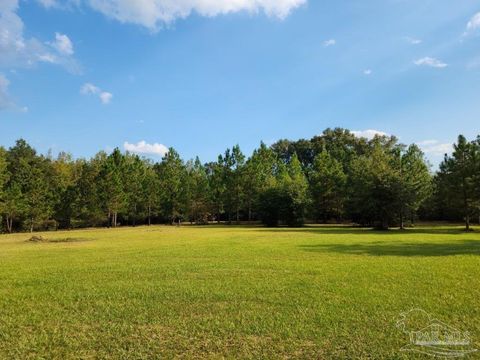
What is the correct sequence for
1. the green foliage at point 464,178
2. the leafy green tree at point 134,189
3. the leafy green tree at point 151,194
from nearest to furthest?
the green foliage at point 464,178, the leafy green tree at point 134,189, the leafy green tree at point 151,194

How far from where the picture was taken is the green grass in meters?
6.05

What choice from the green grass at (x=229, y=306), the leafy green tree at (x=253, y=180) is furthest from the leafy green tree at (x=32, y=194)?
the green grass at (x=229, y=306)

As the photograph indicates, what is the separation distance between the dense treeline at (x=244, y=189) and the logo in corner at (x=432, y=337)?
36.6 m

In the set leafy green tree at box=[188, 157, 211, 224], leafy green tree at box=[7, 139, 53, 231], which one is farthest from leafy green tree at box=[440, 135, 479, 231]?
leafy green tree at box=[7, 139, 53, 231]

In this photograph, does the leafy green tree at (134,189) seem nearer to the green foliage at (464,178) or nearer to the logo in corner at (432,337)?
the green foliage at (464,178)

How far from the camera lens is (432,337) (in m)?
6.31

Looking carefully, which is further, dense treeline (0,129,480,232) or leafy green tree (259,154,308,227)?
leafy green tree (259,154,308,227)

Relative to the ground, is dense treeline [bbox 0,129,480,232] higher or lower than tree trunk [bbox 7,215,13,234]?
higher

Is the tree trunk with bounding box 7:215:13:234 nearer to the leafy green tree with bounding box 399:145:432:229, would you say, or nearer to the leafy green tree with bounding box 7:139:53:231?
the leafy green tree with bounding box 7:139:53:231

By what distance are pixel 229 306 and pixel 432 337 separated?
4.02 meters

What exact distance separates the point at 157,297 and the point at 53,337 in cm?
289

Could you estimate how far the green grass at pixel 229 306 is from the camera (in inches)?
238

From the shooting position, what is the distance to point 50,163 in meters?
70.9

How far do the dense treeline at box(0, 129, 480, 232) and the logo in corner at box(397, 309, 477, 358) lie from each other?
3664 cm
